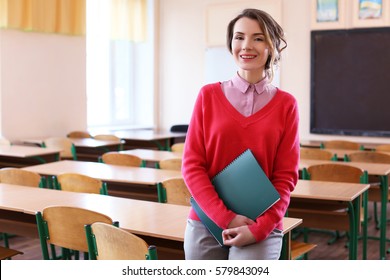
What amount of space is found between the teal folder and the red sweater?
0.03 meters

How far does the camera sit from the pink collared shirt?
185cm

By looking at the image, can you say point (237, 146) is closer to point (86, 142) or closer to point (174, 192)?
point (174, 192)

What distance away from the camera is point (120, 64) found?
29.2 ft

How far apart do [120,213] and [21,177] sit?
1.21 m

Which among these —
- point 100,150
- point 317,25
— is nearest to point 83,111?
point 100,150

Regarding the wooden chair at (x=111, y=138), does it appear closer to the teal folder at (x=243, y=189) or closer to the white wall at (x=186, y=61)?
the white wall at (x=186, y=61)

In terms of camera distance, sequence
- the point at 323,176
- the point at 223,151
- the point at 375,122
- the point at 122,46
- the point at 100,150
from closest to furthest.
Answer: the point at 223,151, the point at 323,176, the point at 100,150, the point at 375,122, the point at 122,46

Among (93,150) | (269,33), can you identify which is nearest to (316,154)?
(93,150)

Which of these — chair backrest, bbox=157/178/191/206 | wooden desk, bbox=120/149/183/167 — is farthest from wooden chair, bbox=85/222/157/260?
wooden desk, bbox=120/149/183/167

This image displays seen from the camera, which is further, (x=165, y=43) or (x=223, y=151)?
(x=165, y=43)

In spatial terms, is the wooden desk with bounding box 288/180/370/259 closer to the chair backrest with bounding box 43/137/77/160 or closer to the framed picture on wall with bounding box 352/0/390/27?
the chair backrest with bounding box 43/137/77/160
